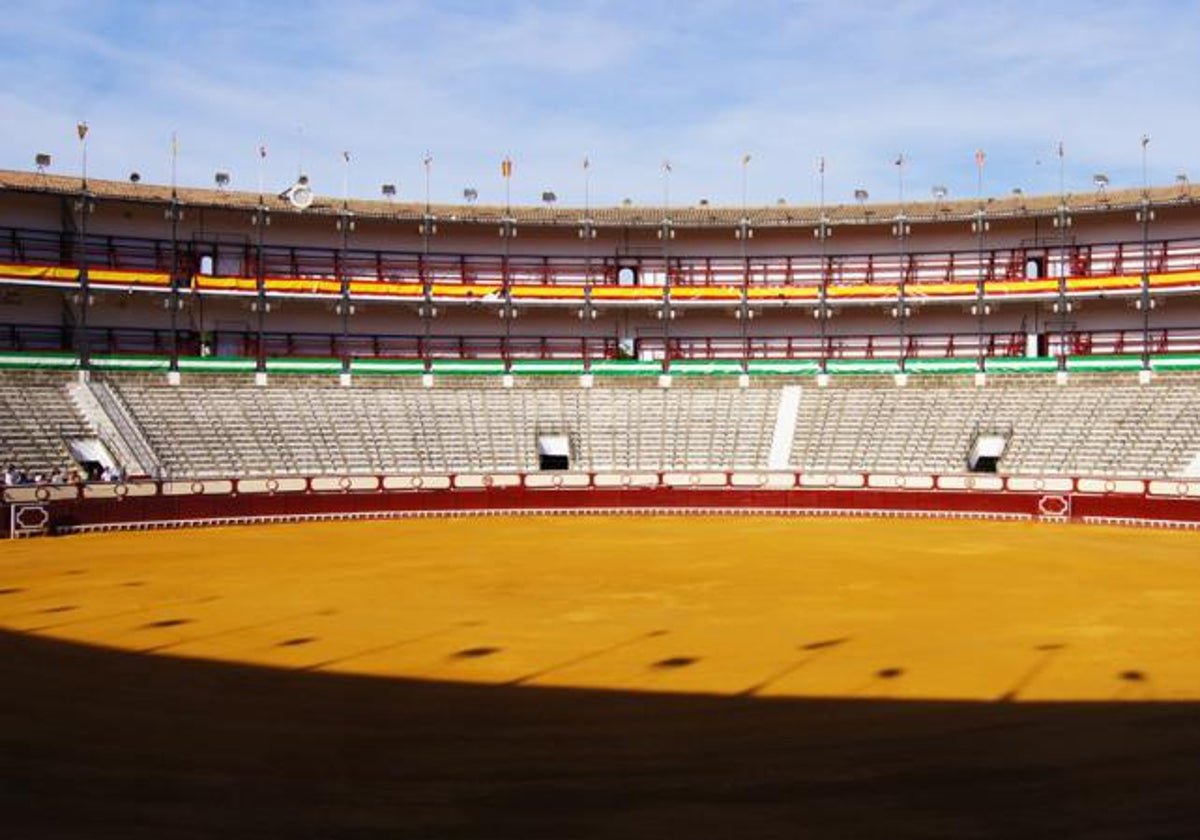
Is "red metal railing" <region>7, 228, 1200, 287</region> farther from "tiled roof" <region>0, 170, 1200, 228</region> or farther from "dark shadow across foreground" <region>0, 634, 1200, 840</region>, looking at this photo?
"dark shadow across foreground" <region>0, 634, 1200, 840</region>

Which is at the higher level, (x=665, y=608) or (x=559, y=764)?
(x=559, y=764)

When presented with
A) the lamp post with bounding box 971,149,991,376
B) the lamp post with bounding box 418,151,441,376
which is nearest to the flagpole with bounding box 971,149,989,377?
the lamp post with bounding box 971,149,991,376

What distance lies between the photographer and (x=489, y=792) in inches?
408

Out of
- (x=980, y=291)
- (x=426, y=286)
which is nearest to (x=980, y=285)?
(x=980, y=291)

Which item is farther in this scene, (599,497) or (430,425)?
(430,425)

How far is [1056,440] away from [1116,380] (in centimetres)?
526

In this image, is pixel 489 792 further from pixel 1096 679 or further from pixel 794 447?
pixel 794 447

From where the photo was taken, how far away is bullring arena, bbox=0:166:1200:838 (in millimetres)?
10914

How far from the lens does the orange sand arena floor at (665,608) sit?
15195 mm

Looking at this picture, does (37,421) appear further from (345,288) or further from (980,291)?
(980,291)

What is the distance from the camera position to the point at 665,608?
2036 centimetres

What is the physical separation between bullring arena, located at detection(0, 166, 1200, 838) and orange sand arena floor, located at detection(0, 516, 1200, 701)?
144mm

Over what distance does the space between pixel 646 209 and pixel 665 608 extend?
37464 mm

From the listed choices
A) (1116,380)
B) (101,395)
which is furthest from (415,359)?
(1116,380)
